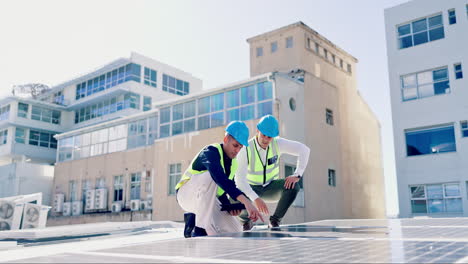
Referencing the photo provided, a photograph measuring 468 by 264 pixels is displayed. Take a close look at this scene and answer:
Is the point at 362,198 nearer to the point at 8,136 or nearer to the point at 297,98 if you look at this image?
the point at 297,98

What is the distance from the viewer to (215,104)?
2494 centimetres

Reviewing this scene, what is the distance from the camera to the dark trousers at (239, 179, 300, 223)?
618 cm

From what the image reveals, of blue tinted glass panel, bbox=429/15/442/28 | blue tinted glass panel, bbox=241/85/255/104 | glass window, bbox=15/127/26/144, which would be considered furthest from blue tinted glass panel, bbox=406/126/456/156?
glass window, bbox=15/127/26/144

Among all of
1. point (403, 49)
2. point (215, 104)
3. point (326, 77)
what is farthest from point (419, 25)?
point (215, 104)

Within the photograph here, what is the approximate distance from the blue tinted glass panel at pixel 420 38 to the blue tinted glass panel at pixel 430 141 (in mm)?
5054

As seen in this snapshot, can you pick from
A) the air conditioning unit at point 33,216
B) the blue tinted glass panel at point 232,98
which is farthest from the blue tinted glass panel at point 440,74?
the air conditioning unit at point 33,216

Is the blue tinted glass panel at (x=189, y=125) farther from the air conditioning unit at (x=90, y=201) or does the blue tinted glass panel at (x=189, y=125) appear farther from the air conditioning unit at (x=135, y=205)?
the air conditioning unit at (x=90, y=201)

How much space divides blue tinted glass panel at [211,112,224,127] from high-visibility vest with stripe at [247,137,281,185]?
17.8 meters

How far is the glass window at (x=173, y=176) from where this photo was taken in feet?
87.0

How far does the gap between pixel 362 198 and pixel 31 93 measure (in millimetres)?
38862

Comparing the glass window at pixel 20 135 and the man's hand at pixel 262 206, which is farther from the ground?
the glass window at pixel 20 135

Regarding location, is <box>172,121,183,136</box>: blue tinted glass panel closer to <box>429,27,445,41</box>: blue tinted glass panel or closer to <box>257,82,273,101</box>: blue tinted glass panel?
<box>257,82,273,101</box>: blue tinted glass panel

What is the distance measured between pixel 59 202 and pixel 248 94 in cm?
2089

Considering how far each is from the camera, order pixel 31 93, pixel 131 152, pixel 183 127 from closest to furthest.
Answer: pixel 183 127 < pixel 131 152 < pixel 31 93
